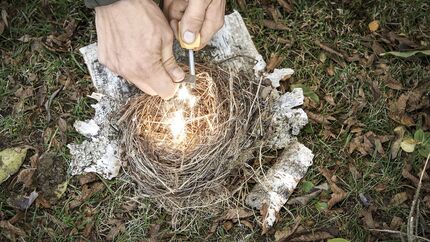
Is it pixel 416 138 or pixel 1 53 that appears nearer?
pixel 416 138

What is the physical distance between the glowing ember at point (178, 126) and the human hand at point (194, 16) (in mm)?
402

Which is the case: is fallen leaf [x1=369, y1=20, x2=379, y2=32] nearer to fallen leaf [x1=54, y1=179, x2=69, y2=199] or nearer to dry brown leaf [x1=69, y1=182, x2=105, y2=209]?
dry brown leaf [x1=69, y1=182, x2=105, y2=209]

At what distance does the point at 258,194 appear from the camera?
2.50 meters

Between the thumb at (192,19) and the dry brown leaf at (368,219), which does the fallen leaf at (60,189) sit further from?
the dry brown leaf at (368,219)

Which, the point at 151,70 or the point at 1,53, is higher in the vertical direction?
the point at 151,70

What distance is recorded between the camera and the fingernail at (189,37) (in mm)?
2059

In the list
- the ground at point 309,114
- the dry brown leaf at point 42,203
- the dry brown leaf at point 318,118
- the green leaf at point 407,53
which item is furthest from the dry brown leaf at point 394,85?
the dry brown leaf at point 42,203

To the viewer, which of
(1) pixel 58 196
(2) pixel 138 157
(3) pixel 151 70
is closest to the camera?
(3) pixel 151 70

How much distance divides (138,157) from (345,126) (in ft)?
3.54

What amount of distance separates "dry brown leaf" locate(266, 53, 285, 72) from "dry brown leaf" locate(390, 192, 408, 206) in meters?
0.89

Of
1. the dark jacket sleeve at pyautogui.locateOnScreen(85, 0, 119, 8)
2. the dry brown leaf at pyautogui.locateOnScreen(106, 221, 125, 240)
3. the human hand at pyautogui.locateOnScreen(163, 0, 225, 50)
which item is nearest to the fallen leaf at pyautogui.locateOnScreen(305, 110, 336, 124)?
the human hand at pyautogui.locateOnScreen(163, 0, 225, 50)

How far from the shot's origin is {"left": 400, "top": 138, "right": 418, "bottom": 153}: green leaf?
2.57m

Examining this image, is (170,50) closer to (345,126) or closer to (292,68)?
(292,68)

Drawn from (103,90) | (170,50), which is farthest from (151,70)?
(103,90)
